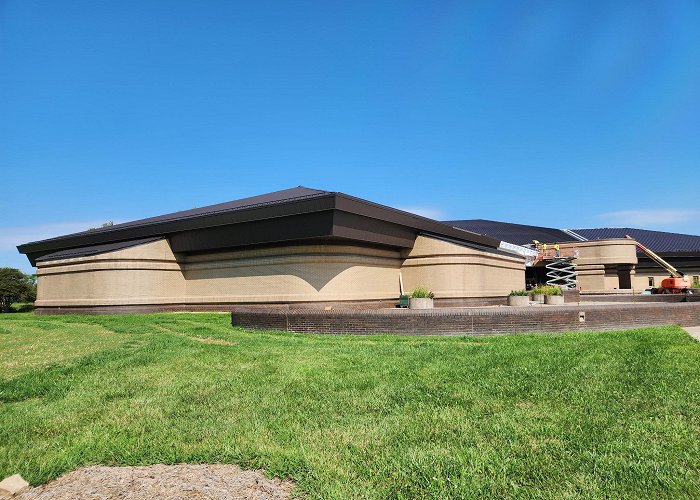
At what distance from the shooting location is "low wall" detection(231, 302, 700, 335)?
52.2 ft

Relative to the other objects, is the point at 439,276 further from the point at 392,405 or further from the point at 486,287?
the point at 392,405

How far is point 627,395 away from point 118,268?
30.0m

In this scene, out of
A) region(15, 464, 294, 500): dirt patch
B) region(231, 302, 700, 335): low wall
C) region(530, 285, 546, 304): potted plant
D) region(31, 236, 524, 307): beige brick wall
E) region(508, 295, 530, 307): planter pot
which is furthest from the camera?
region(530, 285, 546, 304): potted plant

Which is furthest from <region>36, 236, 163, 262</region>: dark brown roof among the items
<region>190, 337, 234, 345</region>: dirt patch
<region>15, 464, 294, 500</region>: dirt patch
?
<region>15, 464, 294, 500</region>: dirt patch

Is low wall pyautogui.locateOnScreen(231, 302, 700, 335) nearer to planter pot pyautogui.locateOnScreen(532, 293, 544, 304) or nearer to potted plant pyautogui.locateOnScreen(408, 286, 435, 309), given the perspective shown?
potted plant pyautogui.locateOnScreen(408, 286, 435, 309)

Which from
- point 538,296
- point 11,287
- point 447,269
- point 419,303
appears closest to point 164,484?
point 419,303

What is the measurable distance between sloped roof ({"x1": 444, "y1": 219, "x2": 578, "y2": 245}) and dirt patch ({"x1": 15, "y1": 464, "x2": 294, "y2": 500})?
66901 mm

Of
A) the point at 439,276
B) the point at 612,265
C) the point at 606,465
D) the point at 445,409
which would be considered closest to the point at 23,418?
the point at 445,409

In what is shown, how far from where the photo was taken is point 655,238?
8019cm

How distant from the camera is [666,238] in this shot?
262ft

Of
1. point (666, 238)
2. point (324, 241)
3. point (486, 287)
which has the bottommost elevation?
point (486, 287)

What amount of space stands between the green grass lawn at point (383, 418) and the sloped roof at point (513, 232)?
6169 cm

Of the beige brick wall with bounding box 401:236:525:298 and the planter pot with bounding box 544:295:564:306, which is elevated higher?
the beige brick wall with bounding box 401:236:525:298

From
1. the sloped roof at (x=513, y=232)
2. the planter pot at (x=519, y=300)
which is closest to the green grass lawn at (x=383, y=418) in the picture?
the planter pot at (x=519, y=300)
